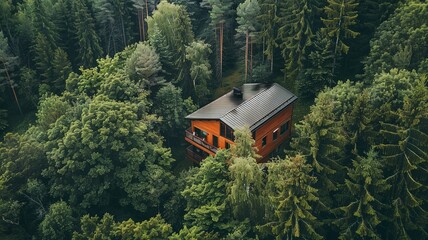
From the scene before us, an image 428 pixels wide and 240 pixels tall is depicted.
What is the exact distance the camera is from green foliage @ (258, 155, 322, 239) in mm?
33219

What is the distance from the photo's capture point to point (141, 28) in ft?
249

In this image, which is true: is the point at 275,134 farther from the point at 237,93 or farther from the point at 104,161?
the point at 104,161

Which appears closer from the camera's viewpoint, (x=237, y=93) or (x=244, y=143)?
(x=244, y=143)

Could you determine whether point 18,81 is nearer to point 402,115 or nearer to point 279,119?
point 279,119

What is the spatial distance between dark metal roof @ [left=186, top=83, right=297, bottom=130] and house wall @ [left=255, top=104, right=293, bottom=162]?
0.89 m

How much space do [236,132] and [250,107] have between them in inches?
461

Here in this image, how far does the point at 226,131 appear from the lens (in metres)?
47.2

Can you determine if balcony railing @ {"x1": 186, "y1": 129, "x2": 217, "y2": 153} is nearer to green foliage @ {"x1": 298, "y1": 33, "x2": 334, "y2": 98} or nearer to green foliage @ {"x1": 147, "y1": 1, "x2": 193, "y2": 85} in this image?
green foliage @ {"x1": 147, "y1": 1, "x2": 193, "y2": 85}

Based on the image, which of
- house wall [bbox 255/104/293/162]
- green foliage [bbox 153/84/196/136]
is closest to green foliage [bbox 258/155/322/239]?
house wall [bbox 255/104/293/162]

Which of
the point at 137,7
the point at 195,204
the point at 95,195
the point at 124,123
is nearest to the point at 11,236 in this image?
the point at 95,195

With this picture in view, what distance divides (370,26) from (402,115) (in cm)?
2243

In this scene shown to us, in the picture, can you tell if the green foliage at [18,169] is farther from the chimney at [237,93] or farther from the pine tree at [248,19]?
the pine tree at [248,19]

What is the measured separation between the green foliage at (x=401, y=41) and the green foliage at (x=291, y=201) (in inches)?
687

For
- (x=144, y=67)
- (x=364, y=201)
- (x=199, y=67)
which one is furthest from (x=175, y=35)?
(x=364, y=201)
